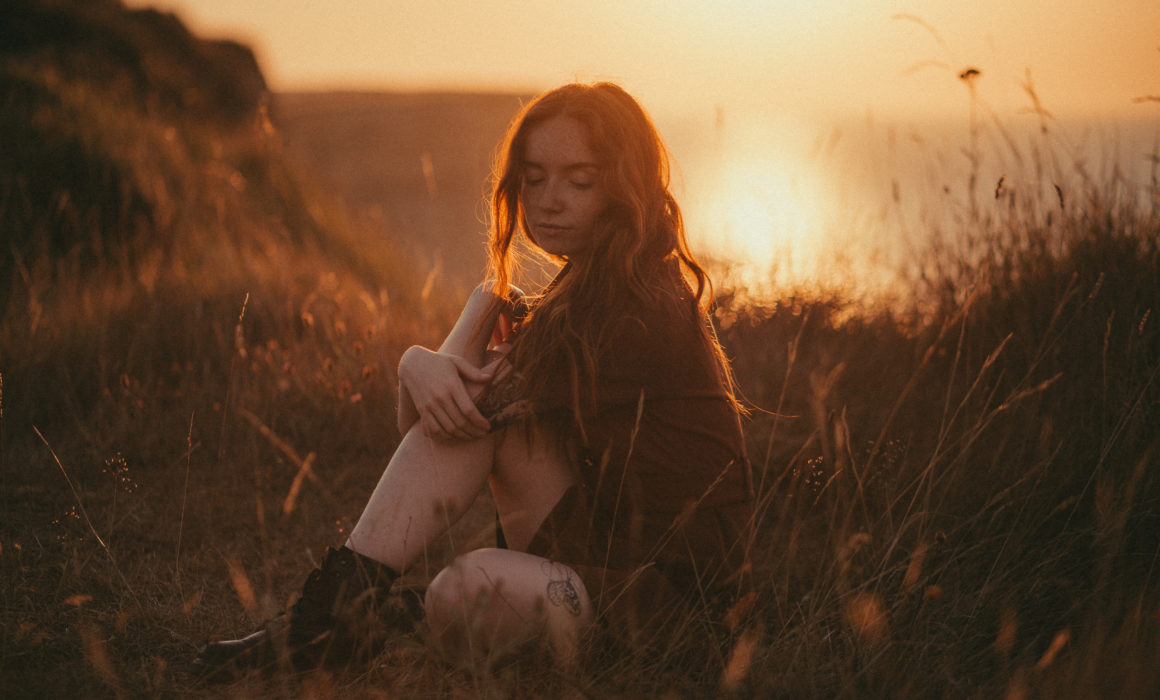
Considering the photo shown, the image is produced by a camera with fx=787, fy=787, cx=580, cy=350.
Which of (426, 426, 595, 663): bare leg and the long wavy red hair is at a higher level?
the long wavy red hair

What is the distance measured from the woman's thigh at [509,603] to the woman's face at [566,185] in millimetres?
773

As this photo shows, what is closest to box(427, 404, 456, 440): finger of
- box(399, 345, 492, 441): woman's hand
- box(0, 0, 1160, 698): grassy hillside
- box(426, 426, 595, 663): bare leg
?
box(399, 345, 492, 441): woman's hand

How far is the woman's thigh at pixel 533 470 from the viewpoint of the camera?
186 centimetres

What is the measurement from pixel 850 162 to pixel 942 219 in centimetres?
85

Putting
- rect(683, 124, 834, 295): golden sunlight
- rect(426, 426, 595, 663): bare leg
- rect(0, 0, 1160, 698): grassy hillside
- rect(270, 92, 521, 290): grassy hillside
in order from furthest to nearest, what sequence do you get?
rect(270, 92, 521, 290): grassy hillside
rect(683, 124, 834, 295): golden sunlight
rect(0, 0, 1160, 698): grassy hillside
rect(426, 426, 595, 663): bare leg

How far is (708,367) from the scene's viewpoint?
1748 millimetres

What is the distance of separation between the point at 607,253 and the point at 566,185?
216 mm

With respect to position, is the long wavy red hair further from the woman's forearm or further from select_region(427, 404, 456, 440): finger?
select_region(427, 404, 456, 440): finger

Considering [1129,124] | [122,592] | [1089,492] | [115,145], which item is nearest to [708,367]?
[1089,492]

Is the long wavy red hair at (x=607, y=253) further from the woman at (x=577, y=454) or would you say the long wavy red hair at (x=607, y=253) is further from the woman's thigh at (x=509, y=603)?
the woman's thigh at (x=509, y=603)

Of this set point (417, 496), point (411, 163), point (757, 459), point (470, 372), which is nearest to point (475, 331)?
point (470, 372)

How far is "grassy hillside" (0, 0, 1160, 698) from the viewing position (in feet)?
5.69

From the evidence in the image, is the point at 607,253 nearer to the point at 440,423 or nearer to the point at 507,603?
the point at 440,423

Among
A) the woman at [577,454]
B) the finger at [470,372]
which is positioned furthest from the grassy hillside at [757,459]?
the finger at [470,372]
